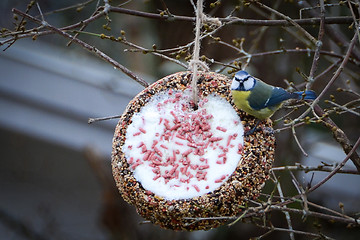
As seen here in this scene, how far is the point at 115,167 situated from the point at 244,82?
0.63 m

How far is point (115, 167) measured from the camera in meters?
2.04

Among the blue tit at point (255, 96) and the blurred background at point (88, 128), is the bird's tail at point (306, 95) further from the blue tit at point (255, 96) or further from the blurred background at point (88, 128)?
the blurred background at point (88, 128)

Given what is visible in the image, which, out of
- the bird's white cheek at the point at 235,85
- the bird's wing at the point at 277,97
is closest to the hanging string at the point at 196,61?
the bird's white cheek at the point at 235,85

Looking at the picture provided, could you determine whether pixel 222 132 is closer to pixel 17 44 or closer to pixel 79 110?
pixel 79 110

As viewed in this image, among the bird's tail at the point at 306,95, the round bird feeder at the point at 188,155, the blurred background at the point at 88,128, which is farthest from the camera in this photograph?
the blurred background at the point at 88,128

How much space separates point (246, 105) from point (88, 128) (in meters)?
4.08

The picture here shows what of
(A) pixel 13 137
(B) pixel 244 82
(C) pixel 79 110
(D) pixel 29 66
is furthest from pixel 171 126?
(A) pixel 13 137

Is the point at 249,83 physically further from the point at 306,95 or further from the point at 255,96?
the point at 306,95

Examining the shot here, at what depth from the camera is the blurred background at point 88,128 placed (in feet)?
13.3

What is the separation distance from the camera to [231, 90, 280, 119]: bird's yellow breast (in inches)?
77.0

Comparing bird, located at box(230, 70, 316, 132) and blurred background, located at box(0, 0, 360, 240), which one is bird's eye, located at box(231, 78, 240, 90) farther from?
blurred background, located at box(0, 0, 360, 240)

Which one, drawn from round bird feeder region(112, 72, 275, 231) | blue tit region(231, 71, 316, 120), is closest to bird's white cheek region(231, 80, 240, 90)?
blue tit region(231, 71, 316, 120)

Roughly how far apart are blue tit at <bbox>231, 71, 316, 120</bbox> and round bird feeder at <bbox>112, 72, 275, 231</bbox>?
63 millimetres

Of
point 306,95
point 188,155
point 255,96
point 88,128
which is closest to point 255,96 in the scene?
point 255,96
